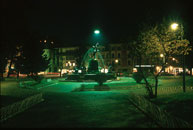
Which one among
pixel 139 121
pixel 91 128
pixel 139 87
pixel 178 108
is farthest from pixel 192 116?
pixel 139 87

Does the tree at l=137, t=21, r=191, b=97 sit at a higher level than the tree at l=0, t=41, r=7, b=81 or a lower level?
higher

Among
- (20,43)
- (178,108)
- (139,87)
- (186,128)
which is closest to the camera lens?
(186,128)

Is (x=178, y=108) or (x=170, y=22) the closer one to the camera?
(x=178, y=108)

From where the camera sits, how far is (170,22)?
1502cm

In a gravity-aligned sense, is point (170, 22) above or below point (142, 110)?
above

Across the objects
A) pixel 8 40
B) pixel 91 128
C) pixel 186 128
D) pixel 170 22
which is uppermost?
pixel 170 22

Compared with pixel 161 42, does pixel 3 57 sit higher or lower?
lower

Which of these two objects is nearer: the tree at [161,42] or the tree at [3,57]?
the tree at [3,57]

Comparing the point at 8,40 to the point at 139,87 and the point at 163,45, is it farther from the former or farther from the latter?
the point at 139,87

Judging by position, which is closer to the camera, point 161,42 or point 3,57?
point 3,57

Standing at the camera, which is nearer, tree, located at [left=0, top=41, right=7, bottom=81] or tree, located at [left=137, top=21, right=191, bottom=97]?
tree, located at [left=0, top=41, right=7, bottom=81]

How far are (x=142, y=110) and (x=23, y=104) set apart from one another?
7.65 meters

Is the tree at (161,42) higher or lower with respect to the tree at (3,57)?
higher

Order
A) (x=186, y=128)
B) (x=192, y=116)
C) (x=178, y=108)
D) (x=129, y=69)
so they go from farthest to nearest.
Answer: (x=129, y=69)
(x=178, y=108)
(x=192, y=116)
(x=186, y=128)
